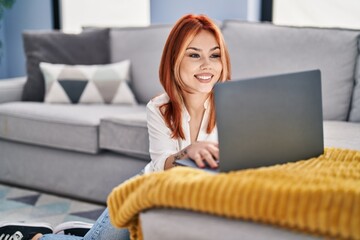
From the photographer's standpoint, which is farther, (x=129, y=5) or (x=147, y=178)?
(x=129, y=5)

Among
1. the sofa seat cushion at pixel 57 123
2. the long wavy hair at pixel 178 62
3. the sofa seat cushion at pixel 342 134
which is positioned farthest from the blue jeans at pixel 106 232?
the sofa seat cushion at pixel 57 123

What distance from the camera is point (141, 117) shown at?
7.91ft

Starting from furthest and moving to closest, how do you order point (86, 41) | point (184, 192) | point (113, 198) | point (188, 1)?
1. point (188, 1)
2. point (86, 41)
3. point (113, 198)
4. point (184, 192)

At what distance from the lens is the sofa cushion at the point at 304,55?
94.7 inches

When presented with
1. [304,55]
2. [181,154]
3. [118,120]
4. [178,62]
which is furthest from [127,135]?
[181,154]

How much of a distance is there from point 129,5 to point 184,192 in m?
3.46

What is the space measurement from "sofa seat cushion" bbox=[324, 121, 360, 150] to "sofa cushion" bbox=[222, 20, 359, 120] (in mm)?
181

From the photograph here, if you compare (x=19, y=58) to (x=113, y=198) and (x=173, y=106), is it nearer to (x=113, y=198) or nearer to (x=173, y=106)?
(x=173, y=106)

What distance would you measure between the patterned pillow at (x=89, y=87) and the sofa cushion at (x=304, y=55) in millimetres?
668

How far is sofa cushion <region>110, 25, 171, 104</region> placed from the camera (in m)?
2.94

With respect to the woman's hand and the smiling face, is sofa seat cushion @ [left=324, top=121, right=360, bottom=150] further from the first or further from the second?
the woman's hand

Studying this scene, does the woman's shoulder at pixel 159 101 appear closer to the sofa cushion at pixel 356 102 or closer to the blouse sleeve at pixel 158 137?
the blouse sleeve at pixel 158 137

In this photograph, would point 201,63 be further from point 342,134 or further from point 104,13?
point 104,13

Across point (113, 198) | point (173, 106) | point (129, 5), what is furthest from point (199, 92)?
point (129, 5)
